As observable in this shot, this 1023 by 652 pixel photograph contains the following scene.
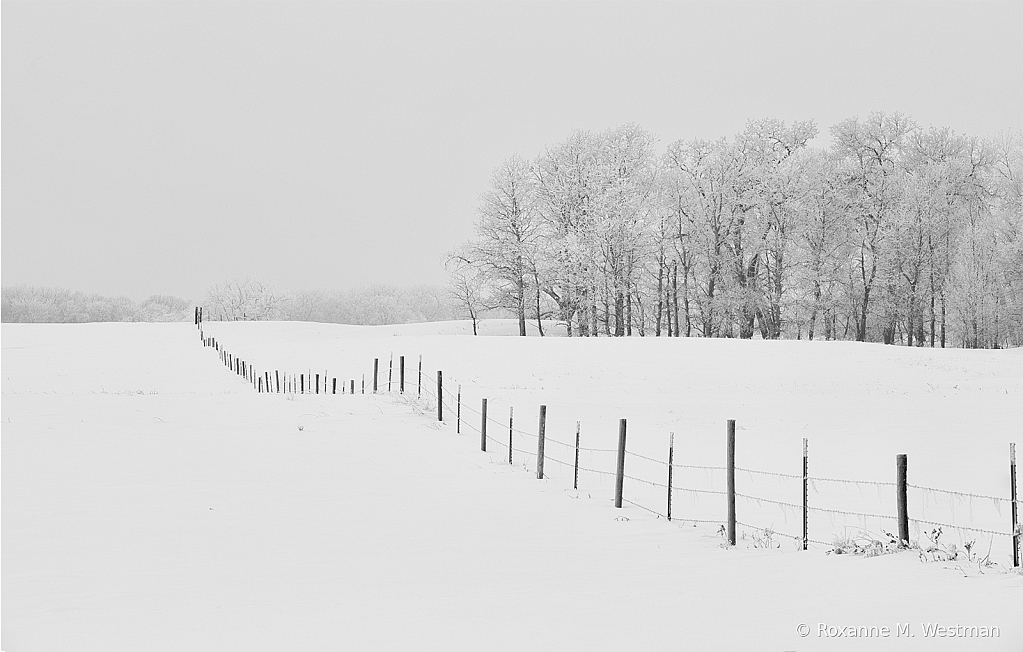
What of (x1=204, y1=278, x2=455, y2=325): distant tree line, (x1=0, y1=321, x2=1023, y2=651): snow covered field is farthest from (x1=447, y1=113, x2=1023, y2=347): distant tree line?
(x1=204, y1=278, x2=455, y2=325): distant tree line

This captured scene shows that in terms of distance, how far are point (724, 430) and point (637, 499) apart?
8.65 metres

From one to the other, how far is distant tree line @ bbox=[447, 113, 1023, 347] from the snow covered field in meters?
23.8

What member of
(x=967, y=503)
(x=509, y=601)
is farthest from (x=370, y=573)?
(x=967, y=503)

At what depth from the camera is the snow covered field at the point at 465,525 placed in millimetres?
5859

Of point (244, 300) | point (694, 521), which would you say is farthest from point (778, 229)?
point (244, 300)

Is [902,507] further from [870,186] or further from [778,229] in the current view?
[870,186]

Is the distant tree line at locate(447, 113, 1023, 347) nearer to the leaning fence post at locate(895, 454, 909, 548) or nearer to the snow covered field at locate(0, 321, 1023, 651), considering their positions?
the snow covered field at locate(0, 321, 1023, 651)

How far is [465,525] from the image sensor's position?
9.75 meters

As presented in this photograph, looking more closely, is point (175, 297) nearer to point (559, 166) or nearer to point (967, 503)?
point (559, 166)

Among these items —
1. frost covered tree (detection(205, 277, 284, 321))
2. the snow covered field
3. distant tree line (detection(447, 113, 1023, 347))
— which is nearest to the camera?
the snow covered field

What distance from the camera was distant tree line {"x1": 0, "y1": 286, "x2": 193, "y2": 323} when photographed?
123269 millimetres

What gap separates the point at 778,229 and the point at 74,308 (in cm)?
10814

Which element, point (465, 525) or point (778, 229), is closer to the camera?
point (465, 525)

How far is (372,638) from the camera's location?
5.57m
